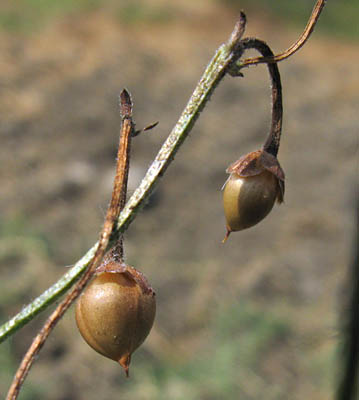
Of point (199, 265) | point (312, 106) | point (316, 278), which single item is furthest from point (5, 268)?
point (312, 106)

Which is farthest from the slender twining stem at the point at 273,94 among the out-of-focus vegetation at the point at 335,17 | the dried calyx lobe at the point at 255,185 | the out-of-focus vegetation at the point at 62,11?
the out-of-focus vegetation at the point at 335,17

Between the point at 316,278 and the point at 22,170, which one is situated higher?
the point at 22,170

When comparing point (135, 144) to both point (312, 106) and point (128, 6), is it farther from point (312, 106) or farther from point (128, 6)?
point (128, 6)

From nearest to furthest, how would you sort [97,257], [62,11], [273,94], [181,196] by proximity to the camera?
[97,257]
[273,94]
[181,196]
[62,11]

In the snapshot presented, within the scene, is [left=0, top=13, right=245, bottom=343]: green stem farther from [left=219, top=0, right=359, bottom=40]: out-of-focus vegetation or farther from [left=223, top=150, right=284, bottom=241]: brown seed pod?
[left=219, top=0, right=359, bottom=40]: out-of-focus vegetation

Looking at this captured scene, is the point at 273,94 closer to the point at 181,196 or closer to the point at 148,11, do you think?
the point at 181,196

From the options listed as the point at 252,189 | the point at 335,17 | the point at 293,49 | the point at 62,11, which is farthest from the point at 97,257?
the point at 335,17

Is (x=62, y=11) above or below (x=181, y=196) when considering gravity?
above
